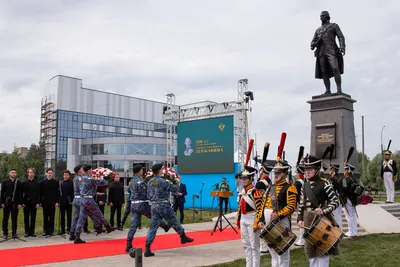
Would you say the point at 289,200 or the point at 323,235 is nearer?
the point at 323,235

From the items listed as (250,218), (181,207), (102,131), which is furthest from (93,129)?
(250,218)

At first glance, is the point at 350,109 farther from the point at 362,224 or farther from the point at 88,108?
the point at 88,108

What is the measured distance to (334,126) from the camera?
1454 cm

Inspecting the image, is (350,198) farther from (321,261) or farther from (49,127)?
(49,127)

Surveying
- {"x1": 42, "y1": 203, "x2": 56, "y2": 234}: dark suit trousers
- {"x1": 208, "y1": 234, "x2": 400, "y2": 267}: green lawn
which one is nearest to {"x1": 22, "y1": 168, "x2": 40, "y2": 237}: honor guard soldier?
{"x1": 42, "y1": 203, "x2": 56, "y2": 234}: dark suit trousers

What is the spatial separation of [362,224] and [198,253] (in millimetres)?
5636

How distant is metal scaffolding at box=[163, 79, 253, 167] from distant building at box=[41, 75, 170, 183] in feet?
97.6

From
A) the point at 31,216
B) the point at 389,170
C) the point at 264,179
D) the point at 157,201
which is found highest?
the point at 389,170

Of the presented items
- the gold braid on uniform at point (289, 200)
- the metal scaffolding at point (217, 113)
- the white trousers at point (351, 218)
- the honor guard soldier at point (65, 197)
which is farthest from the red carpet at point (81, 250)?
the metal scaffolding at point (217, 113)

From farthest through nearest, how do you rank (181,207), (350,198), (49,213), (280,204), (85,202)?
1. (181,207)
2. (49,213)
3. (85,202)
4. (350,198)
5. (280,204)

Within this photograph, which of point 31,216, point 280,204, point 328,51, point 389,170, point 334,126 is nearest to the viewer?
point 280,204

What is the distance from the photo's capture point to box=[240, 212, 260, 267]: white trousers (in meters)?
6.77

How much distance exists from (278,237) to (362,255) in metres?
3.61

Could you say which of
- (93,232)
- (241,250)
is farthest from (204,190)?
(241,250)
